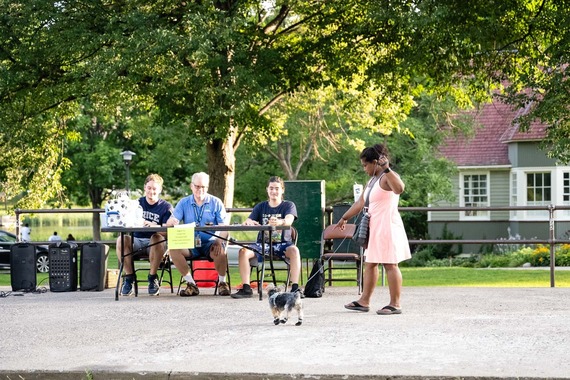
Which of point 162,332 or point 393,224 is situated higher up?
point 393,224

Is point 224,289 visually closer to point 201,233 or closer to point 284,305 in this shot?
point 201,233

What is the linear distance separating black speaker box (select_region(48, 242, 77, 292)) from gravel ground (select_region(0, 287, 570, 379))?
1060 millimetres

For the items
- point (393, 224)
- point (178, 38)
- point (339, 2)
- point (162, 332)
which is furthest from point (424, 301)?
point (339, 2)

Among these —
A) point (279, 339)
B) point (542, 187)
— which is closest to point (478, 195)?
point (542, 187)

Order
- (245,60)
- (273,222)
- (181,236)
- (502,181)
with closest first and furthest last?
(181,236) < (273,222) < (245,60) < (502,181)

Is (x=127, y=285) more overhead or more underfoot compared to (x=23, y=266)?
more underfoot

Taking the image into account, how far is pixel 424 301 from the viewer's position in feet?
43.1

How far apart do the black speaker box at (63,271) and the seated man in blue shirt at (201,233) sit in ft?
5.71

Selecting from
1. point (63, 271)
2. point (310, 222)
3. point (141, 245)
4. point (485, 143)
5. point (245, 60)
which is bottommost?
point (63, 271)

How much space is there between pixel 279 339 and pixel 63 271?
6.06 m

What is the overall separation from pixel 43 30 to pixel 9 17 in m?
0.87

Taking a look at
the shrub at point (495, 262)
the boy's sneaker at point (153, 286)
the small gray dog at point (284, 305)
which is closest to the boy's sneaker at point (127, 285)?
the boy's sneaker at point (153, 286)

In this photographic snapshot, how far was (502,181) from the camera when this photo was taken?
47.7 metres

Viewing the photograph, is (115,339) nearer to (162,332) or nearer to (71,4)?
(162,332)
